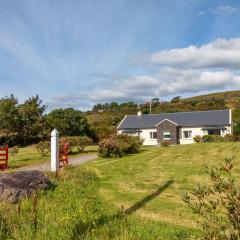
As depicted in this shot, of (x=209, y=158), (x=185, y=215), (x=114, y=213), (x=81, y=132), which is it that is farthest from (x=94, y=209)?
(x=81, y=132)

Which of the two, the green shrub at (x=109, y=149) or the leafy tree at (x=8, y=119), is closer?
the green shrub at (x=109, y=149)

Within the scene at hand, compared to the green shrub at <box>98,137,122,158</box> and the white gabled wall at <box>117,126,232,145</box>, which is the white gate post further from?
the white gabled wall at <box>117,126,232,145</box>

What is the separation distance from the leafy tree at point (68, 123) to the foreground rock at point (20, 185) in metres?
46.4

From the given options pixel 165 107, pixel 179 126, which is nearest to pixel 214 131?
pixel 179 126

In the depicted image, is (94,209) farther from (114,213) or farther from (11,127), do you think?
(11,127)

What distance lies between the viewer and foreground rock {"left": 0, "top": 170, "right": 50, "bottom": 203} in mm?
10453

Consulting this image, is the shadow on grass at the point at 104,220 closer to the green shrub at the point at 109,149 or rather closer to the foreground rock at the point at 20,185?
the foreground rock at the point at 20,185

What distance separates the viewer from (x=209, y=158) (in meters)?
23.7

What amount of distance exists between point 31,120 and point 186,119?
74.1ft

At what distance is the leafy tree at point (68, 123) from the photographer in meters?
58.2

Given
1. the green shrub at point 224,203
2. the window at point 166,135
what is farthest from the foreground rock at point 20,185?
the window at point 166,135

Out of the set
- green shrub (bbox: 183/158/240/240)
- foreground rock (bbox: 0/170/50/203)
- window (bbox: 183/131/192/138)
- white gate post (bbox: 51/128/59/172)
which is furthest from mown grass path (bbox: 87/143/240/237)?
window (bbox: 183/131/192/138)

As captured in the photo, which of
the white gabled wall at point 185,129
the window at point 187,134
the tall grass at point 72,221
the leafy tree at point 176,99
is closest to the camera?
the tall grass at point 72,221

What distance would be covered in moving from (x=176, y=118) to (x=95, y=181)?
45.0m
